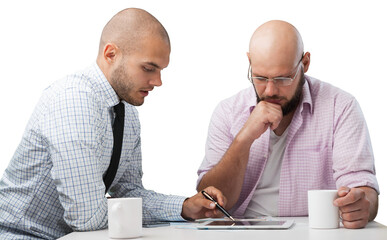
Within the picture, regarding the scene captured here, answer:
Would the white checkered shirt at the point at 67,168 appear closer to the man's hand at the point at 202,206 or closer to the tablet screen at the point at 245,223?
the man's hand at the point at 202,206

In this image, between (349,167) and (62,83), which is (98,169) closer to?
(62,83)

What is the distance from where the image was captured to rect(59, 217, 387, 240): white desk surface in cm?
148

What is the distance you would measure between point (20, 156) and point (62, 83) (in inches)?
13.0

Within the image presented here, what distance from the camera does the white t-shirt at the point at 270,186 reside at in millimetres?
2391

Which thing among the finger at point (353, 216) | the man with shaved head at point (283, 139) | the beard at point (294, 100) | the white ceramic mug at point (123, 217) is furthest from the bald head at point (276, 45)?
the white ceramic mug at point (123, 217)

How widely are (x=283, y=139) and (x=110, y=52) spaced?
37.1 inches

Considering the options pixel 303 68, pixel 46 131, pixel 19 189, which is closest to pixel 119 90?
pixel 46 131

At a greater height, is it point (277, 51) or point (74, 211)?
point (277, 51)

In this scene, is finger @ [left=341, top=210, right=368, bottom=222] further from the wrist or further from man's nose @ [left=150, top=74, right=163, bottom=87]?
man's nose @ [left=150, top=74, right=163, bottom=87]

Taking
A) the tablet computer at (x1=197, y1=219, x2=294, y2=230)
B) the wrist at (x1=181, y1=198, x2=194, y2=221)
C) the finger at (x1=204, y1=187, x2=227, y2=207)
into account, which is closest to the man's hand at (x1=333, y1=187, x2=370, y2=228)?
the tablet computer at (x1=197, y1=219, x2=294, y2=230)

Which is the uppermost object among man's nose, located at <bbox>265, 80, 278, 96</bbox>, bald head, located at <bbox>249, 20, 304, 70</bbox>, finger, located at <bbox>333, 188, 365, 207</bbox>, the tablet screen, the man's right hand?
bald head, located at <bbox>249, 20, 304, 70</bbox>

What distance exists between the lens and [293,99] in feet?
7.82

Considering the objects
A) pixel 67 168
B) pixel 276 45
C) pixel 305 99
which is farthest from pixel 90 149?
pixel 305 99

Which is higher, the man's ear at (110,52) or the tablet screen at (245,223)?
the man's ear at (110,52)
